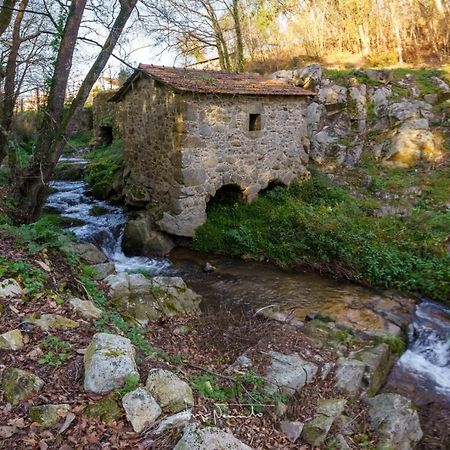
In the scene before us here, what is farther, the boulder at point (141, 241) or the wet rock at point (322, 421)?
the boulder at point (141, 241)

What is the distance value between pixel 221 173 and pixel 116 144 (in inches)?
330

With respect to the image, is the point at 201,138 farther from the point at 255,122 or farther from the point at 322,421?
the point at 322,421

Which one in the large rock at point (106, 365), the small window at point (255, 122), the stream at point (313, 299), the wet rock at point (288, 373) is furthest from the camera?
the small window at point (255, 122)

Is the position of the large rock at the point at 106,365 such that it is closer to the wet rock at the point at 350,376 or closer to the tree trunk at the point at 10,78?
the wet rock at the point at 350,376

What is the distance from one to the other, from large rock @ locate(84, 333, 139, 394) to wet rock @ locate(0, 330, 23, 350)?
22.8 inches

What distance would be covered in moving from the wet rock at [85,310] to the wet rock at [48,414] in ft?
4.51

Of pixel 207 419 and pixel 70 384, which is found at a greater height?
pixel 70 384

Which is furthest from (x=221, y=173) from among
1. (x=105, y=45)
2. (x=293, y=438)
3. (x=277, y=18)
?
(x=277, y=18)

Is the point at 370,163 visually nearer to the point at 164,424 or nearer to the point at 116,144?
the point at 116,144

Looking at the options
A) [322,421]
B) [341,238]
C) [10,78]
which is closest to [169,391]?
[322,421]

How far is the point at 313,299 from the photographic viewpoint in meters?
7.33

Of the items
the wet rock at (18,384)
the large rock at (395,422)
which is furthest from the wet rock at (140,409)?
the large rock at (395,422)

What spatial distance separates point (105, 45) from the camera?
658 centimetres

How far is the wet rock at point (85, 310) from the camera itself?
4098 millimetres
